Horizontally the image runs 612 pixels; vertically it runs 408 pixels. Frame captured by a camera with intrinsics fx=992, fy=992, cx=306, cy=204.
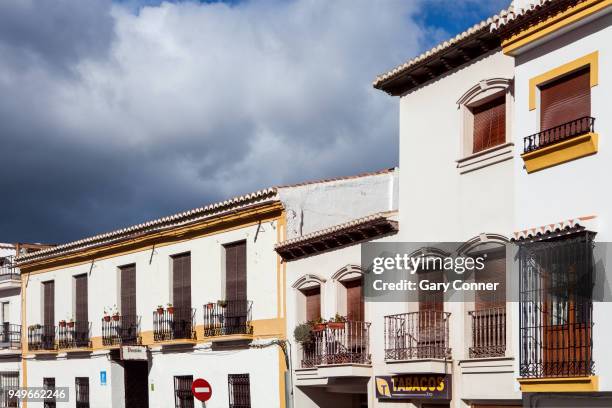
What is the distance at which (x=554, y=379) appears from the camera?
1369cm

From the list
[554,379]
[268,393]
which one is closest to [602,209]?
[554,379]

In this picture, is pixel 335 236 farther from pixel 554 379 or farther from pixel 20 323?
pixel 20 323

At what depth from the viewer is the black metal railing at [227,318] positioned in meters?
23.9

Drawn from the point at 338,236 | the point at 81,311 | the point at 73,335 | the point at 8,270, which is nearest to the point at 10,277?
the point at 8,270

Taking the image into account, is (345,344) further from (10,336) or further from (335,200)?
(10,336)

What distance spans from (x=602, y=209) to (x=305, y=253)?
9.88m

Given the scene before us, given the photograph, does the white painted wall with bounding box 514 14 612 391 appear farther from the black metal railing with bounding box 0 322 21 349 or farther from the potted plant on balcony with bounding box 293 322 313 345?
the black metal railing with bounding box 0 322 21 349

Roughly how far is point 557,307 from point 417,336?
4.78m

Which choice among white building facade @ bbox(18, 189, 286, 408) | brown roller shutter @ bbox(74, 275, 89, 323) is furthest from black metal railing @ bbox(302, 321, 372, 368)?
brown roller shutter @ bbox(74, 275, 89, 323)

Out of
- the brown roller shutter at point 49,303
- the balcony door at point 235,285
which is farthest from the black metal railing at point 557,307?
the brown roller shutter at point 49,303

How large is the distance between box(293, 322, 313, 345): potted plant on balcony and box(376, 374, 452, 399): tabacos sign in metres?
2.53

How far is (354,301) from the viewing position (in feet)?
69.3

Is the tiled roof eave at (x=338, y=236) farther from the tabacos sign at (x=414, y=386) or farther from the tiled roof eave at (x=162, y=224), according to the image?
the tabacos sign at (x=414, y=386)

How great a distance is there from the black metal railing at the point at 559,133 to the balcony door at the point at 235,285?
10.9 metres
